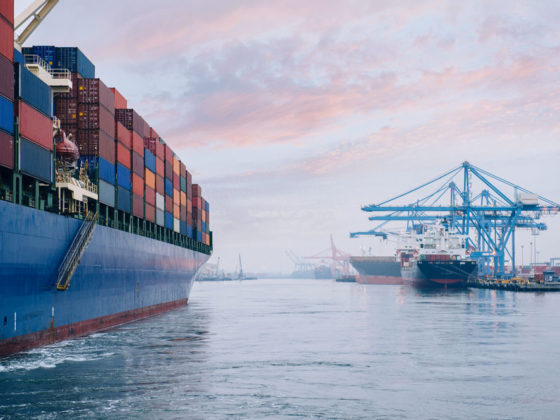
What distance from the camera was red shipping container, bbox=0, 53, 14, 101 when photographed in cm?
2617

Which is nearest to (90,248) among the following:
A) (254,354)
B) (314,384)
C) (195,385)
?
(254,354)

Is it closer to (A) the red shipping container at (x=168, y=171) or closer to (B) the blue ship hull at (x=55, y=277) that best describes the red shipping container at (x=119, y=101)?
(A) the red shipping container at (x=168, y=171)

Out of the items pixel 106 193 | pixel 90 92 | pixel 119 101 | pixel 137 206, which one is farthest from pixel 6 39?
pixel 119 101

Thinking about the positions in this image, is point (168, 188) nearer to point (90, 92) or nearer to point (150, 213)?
point (150, 213)

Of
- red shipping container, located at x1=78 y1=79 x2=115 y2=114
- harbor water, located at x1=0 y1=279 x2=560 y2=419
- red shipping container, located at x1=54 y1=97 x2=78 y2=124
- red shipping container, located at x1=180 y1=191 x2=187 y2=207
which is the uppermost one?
red shipping container, located at x1=78 y1=79 x2=115 y2=114

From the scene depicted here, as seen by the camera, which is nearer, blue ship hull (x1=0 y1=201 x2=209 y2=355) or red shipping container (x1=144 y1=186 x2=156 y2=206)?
blue ship hull (x1=0 y1=201 x2=209 y2=355)

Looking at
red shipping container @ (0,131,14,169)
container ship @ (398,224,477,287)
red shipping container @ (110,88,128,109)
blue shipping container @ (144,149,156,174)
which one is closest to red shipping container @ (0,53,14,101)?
red shipping container @ (0,131,14,169)

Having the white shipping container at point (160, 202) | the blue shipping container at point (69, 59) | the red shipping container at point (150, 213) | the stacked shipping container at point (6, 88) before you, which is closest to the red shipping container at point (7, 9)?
the stacked shipping container at point (6, 88)

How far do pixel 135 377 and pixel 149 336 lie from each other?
46.9ft

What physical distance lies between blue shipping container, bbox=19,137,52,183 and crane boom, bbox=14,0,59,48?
11.6m

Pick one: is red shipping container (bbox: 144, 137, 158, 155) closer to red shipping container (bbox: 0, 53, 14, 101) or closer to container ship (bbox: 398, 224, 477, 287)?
red shipping container (bbox: 0, 53, 14, 101)

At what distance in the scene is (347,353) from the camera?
98.9ft

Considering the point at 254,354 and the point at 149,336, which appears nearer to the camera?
the point at 254,354

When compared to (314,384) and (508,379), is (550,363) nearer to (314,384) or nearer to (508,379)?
(508,379)
